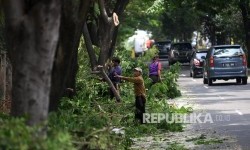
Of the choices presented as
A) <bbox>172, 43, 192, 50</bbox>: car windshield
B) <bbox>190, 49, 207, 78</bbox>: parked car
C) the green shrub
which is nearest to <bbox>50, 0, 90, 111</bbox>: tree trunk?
the green shrub

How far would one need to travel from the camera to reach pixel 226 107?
2050cm

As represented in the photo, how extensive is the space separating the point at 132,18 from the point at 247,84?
39.2 m

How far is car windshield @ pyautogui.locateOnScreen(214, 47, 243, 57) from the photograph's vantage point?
1190 inches

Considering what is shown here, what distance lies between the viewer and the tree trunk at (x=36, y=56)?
24.7ft

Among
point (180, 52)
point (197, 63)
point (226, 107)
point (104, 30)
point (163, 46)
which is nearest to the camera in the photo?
point (226, 107)

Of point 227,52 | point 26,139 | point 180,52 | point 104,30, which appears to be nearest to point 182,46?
point 180,52

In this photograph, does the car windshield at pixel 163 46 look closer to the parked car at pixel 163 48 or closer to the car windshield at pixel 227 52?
the parked car at pixel 163 48

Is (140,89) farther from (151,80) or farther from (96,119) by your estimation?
(151,80)

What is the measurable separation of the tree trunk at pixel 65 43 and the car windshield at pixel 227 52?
19.1 metres

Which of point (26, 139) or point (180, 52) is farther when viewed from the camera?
point (180, 52)

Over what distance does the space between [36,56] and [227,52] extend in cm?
2350

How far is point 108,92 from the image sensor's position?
69.9ft

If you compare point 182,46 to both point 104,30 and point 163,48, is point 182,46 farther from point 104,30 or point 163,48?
point 104,30

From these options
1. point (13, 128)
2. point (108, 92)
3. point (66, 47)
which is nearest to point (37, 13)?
point (13, 128)
